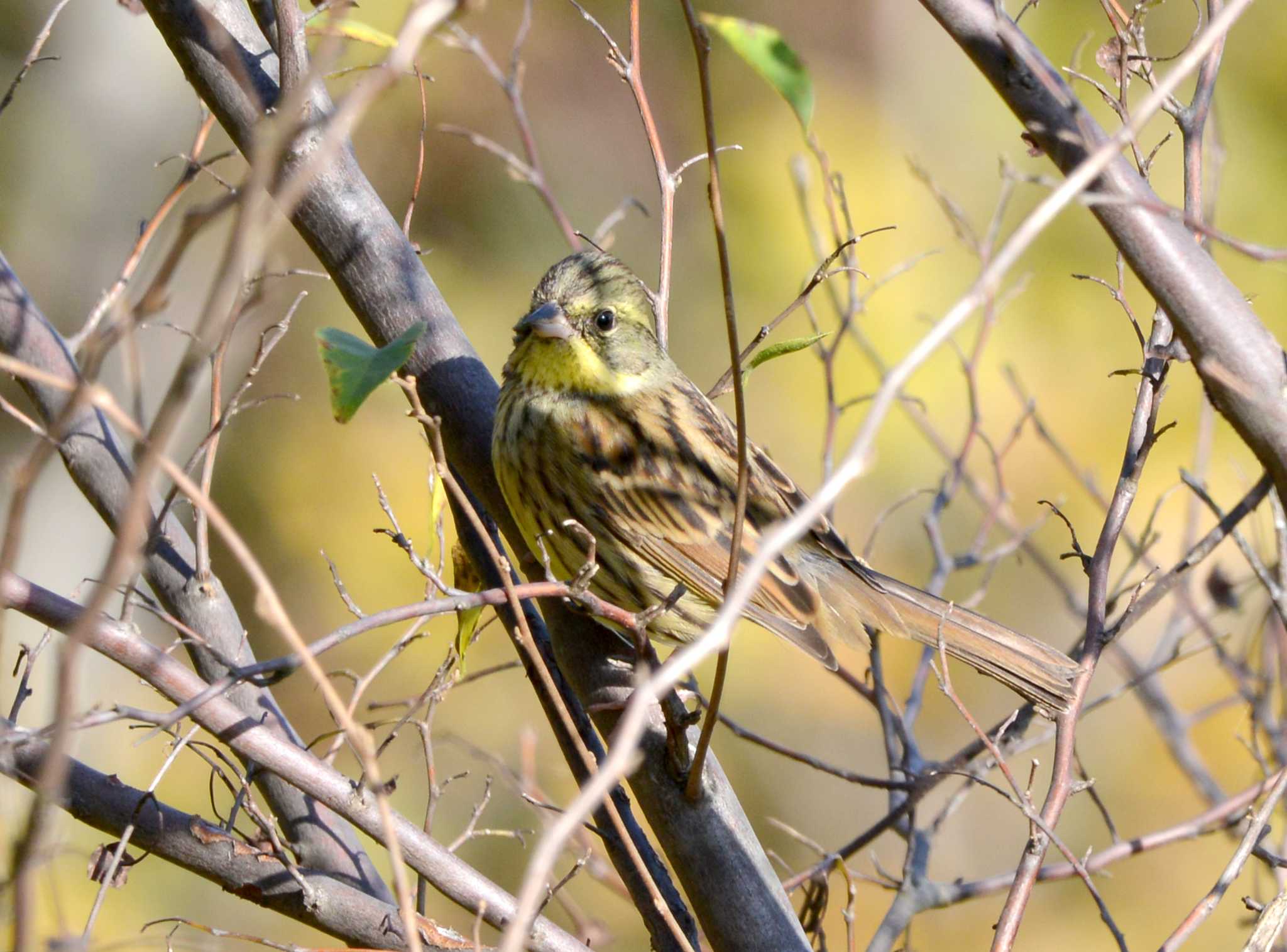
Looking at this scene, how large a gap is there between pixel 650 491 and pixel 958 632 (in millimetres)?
815

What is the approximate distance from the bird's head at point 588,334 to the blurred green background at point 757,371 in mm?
2384

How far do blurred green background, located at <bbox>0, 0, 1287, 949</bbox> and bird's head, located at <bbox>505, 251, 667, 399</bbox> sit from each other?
7.82 feet

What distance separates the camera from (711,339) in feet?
30.8

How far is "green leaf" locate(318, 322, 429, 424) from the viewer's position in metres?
1.52

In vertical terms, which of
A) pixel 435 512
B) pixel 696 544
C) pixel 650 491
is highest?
pixel 650 491

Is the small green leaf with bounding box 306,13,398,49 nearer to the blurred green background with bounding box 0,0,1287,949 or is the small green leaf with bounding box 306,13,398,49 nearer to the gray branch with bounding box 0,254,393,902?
the gray branch with bounding box 0,254,393,902

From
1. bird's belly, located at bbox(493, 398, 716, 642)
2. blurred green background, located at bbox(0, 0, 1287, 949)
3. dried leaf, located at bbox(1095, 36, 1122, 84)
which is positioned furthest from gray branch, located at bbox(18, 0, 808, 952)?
blurred green background, located at bbox(0, 0, 1287, 949)

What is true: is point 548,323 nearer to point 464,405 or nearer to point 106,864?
point 464,405

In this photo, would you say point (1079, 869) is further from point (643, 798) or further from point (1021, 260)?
point (1021, 260)

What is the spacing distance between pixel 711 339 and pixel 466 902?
7874 mm

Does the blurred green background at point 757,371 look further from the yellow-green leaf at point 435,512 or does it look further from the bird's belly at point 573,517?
the yellow-green leaf at point 435,512

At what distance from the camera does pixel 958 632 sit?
294 cm

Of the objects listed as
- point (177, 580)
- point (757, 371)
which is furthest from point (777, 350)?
point (757, 371)

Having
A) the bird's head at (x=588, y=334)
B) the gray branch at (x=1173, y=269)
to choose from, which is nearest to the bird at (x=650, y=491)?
the bird's head at (x=588, y=334)
